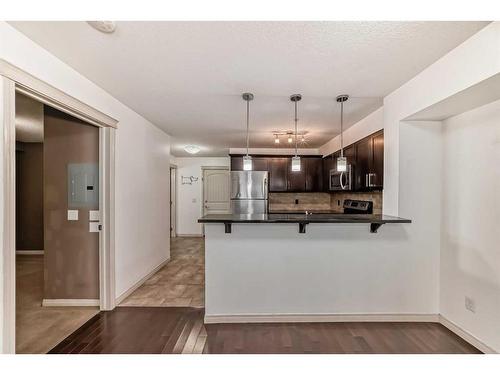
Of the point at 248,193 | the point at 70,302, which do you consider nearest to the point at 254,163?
the point at 248,193

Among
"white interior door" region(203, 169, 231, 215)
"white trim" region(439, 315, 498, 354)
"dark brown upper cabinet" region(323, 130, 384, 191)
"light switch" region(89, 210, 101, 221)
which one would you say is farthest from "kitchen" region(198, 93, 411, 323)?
"white interior door" region(203, 169, 231, 215)

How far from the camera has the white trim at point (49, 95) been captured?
1649 millimetres

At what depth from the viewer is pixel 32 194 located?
5.73 metres

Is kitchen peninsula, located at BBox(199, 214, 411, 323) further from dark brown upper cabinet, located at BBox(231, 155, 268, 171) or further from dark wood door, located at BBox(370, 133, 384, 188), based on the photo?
dark brown upper cabinet, located at BBox(231, 155, 268, 171)

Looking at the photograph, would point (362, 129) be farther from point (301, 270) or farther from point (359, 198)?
point (301, 270)

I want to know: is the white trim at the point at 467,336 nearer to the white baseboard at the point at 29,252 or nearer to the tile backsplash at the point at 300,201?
the tile backsplash at the point at 300,201

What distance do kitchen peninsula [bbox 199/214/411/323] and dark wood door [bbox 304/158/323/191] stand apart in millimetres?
2993

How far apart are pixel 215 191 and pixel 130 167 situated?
162 inches

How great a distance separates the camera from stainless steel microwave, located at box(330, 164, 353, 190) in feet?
13.2
